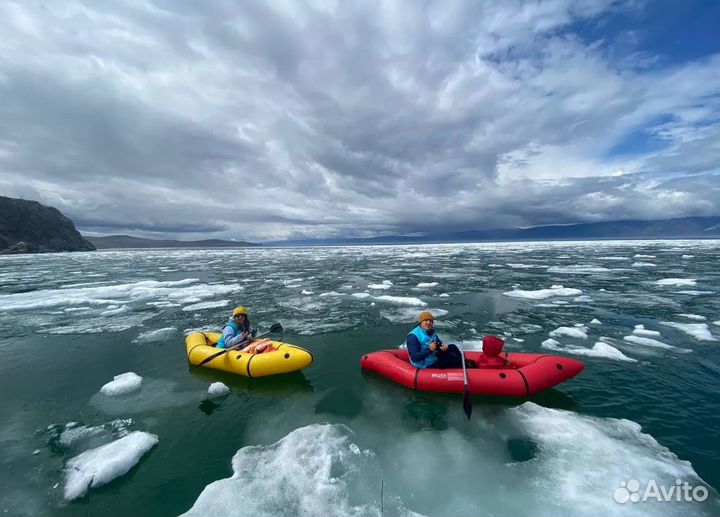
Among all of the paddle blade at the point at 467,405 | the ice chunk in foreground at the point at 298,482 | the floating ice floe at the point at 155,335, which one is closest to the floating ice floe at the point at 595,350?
the paddle blade at the point at 467,405

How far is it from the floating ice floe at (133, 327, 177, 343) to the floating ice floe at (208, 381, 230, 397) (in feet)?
13.3

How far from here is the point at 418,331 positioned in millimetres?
6879

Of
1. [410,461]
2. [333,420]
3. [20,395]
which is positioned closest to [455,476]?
[410,461]

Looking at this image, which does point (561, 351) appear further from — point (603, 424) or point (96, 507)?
point (96, 507)

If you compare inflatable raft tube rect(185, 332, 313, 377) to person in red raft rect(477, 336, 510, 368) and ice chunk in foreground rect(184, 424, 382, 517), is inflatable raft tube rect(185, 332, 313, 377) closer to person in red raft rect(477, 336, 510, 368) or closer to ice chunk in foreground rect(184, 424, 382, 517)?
ice chunk in foreground rect(184, 424, 382, 517)

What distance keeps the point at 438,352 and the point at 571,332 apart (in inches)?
206

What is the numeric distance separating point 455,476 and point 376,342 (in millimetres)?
5176

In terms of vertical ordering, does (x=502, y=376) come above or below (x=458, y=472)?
above

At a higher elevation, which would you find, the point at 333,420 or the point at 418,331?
the point at 418,331

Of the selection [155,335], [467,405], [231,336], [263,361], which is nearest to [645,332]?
[467,405]

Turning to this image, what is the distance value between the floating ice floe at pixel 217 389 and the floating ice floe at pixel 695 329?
38.4ft

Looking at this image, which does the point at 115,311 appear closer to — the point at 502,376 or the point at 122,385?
the point at 122,385

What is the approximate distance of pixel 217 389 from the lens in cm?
672

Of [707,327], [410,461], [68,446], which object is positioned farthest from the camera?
[707,327]
